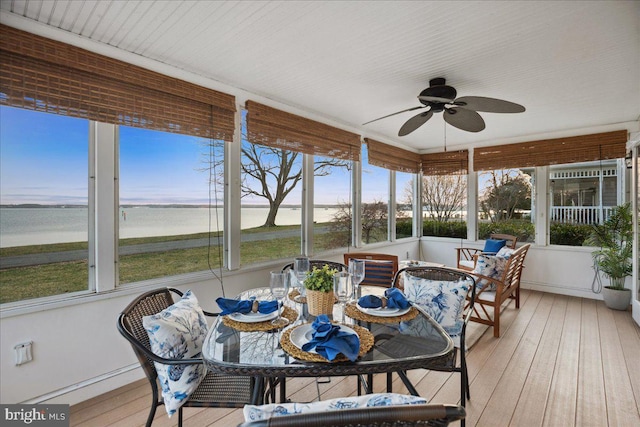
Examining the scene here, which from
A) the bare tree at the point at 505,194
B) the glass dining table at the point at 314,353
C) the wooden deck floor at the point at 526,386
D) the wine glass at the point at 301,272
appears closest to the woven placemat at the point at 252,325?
the glass dining table at the point at 314,353

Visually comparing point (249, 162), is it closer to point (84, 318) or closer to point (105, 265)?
point (105, 265)

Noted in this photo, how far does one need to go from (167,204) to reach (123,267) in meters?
0.65

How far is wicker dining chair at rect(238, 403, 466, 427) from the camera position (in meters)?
0.65

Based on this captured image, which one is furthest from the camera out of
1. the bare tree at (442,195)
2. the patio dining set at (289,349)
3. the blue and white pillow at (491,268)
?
the bare tree at (442,195)

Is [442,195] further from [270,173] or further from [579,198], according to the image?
[270,173]

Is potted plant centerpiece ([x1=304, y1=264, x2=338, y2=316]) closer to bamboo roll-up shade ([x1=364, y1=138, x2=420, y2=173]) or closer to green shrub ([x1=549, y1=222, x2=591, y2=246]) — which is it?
bamboo roll-up shade ([x1=364, y1=138, x2=420, y2=173])

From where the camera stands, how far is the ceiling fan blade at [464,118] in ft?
8.98

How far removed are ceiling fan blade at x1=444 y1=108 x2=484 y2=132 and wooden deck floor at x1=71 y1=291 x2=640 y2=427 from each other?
220 centimetres

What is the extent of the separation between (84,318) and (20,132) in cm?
135

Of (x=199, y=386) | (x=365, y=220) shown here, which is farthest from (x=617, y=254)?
(x=199, y=386)

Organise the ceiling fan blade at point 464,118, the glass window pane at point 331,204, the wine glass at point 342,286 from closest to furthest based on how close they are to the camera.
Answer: the wine glass at point 342,286 → the ceiling fan blade at point 464,118 → the glass window pane at point 331,204

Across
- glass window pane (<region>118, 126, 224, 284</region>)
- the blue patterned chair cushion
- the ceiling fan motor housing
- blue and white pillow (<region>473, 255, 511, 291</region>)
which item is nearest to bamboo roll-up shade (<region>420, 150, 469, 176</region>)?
the blue patterned chair cushion

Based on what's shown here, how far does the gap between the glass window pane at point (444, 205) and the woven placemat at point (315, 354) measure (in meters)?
5.02

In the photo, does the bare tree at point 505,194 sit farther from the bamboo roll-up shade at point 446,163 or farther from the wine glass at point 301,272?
the wine glass at point 301,272
